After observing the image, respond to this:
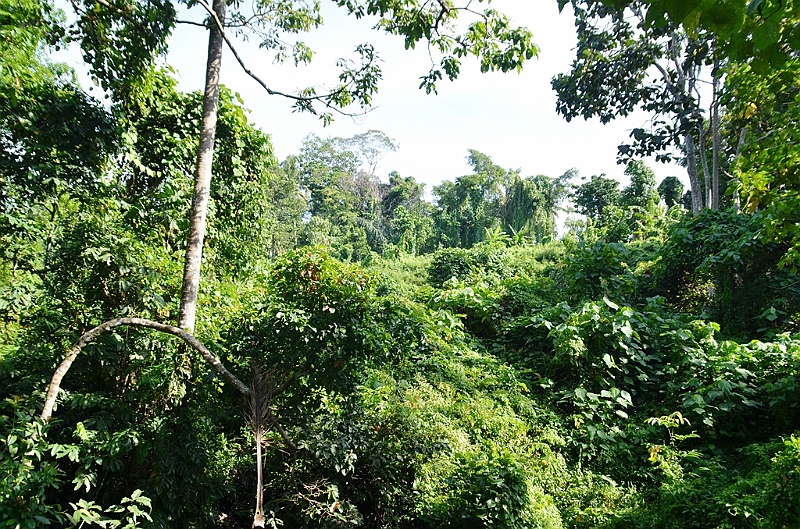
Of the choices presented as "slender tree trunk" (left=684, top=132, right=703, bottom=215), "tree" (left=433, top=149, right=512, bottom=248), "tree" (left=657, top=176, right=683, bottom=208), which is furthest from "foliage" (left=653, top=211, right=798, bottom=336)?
"tree" (left=433, top=149, right=512, bottom=248)

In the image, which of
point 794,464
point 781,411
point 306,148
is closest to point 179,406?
point 794,464

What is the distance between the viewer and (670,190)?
67.4ft

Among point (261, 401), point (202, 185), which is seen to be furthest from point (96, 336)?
point (202, 185)

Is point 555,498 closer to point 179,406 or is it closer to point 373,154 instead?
point 179,406

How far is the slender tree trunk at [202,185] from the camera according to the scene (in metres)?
3.96

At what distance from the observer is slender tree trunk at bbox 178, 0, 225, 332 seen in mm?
3965

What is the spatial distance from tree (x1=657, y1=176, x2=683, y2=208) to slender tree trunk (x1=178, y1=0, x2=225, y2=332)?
65.8 ft

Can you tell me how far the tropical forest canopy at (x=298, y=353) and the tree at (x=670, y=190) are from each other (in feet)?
48.0

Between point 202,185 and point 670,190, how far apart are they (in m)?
20.8

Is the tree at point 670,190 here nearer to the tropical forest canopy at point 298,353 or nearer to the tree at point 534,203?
the tree at point 534,203

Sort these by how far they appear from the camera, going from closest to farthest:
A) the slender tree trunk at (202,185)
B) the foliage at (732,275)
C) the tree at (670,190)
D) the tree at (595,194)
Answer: the slender tree trunk at (202,185), the foliage at (732,275), the tree at (670,190), the tree at (595,194)

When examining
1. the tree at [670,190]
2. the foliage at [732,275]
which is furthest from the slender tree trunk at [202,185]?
the tree at [670,190]

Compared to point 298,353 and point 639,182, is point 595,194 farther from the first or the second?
point 298,353

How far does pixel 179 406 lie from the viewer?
380cm
